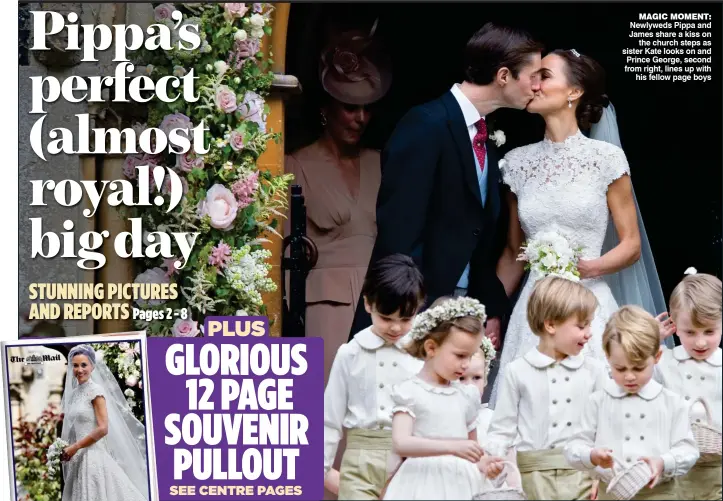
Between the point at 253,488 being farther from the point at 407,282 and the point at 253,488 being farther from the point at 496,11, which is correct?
the point at 496,11

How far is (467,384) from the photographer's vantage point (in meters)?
7.40

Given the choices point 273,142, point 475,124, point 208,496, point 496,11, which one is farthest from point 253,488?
point 496,11

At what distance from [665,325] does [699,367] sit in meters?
0.32

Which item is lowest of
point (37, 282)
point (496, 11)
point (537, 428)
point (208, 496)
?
point (208, 496)

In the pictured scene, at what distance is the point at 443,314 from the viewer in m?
7.36

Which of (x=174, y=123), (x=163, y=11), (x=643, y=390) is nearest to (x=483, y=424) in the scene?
(x=643, y=390)

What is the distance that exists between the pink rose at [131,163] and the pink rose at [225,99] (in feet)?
1.89

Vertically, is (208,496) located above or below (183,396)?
below

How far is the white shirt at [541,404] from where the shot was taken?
734 cm

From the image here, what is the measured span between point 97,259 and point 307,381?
4.84 feet

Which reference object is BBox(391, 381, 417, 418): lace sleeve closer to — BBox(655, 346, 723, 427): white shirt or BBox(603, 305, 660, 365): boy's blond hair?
BBox(603, 305, 660, 365): boy's blond hair

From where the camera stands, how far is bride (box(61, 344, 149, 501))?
7.47 m

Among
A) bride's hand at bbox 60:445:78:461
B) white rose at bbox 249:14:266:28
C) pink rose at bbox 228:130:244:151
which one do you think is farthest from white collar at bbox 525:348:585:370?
bride's hand at bbox 60:445:78:461

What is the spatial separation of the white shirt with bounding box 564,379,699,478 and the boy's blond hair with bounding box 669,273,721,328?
553 millimetres
